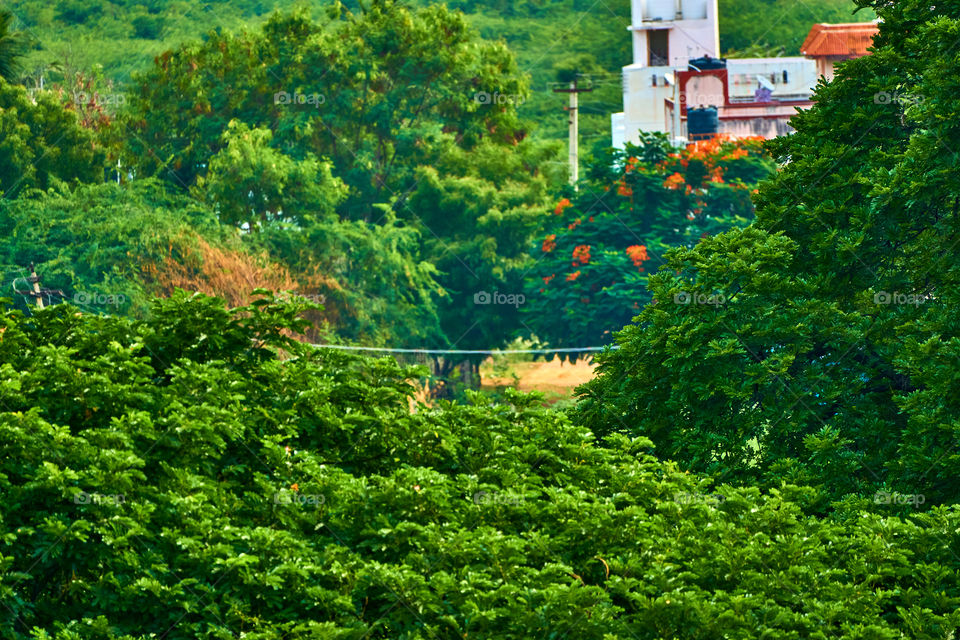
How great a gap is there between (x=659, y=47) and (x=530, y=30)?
70.8ft

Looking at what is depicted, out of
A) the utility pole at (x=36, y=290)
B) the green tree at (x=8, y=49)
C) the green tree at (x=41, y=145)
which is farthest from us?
the green tree at (x=41, y=145)

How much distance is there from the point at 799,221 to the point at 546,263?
3298 cm

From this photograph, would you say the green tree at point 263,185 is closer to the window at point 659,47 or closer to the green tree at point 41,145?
the green tree at point 41,145

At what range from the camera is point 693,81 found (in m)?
45.1

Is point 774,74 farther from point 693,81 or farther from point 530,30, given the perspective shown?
point 530,30

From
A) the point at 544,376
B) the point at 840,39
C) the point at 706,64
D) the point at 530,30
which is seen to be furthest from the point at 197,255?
the point at 530,30

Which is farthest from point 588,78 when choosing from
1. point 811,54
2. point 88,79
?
point 88,79

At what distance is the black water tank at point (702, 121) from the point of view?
44.3m

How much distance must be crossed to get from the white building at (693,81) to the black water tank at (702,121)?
93 centimetres

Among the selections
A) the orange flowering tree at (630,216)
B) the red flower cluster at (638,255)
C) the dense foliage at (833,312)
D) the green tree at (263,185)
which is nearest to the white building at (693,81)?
the orange flowering tree at (630,216)

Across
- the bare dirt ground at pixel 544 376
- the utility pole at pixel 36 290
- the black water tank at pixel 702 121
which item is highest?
the black water tank at pixel 702 121

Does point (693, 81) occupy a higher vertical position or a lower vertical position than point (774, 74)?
lower

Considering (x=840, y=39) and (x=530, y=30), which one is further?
(x=530, y=30)

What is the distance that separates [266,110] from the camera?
49.6m
